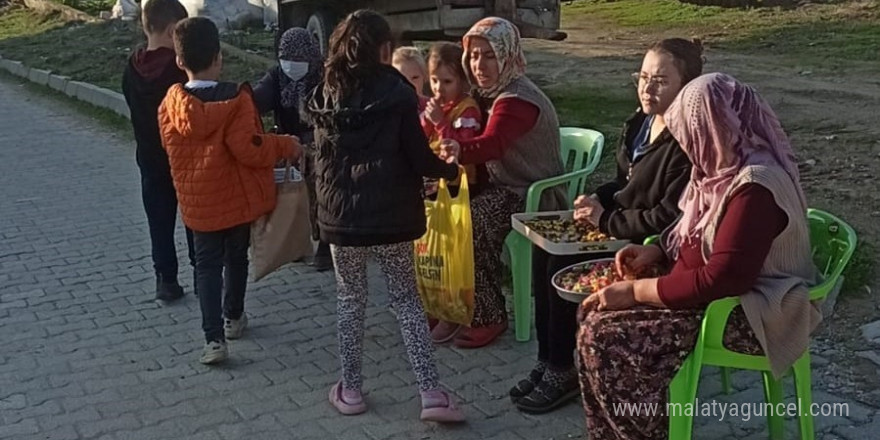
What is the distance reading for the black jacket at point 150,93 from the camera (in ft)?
17.0

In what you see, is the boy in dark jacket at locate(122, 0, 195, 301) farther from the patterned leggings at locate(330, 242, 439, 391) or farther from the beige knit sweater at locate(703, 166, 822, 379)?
the beige knit sweater at locate(703, 166, 822, 379)

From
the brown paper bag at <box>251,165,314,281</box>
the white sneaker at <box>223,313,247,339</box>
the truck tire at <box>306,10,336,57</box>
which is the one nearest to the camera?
the brown paper bag at <box>251,165,314,281</box>

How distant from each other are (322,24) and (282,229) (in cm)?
714

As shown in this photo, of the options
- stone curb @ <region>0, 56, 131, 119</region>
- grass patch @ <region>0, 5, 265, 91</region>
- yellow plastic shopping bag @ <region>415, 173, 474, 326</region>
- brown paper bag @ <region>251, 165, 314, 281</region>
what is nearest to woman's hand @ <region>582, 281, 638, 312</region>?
yellow plastic shopping bag @ <region>415, 173, 474, 326</region>

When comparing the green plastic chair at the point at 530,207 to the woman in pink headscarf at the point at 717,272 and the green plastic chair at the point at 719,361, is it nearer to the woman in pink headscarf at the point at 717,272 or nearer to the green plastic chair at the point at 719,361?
the woman in pink headscarf at the point at 717,272

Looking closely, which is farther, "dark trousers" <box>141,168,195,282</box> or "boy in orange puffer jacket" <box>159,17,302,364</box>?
"dark trousers" <box>141,168,195,282</box>

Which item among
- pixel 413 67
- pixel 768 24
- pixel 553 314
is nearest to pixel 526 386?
pixel 553 314

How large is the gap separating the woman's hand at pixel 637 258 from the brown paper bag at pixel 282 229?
1.82 meters

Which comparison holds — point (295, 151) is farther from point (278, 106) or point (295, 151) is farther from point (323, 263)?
point (323, 263)

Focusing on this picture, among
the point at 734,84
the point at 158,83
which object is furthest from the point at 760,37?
the point at 734,84

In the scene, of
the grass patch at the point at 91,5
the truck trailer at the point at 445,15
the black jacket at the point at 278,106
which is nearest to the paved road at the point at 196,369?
the black jacket at the point at 278,106

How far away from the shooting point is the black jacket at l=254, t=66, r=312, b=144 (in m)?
5.45

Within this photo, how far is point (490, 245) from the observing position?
4668mm

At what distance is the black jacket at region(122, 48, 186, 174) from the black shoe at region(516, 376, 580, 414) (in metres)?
2.31
